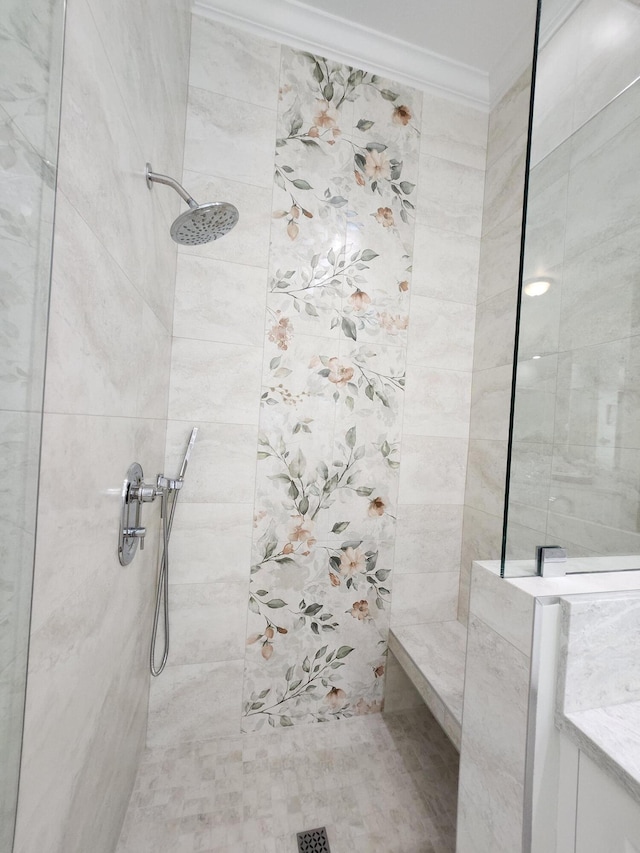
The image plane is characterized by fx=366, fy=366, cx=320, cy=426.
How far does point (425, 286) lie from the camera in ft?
5.02

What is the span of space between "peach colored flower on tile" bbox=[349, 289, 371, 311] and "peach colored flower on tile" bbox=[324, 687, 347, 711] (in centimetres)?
152

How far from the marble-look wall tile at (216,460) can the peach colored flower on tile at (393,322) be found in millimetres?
665

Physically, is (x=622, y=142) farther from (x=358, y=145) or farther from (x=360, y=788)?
(x=360, y=788)

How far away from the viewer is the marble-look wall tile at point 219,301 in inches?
50.6

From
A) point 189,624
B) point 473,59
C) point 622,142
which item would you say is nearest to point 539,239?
point 622,142

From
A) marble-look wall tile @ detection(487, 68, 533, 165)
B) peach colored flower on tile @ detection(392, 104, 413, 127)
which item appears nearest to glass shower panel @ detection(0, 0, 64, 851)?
peach colored flower on tile @ detection(392, 104, 413, 127)

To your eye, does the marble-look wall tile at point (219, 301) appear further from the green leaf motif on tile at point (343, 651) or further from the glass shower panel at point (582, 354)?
the green leaf motif on tile at point (343, 651)

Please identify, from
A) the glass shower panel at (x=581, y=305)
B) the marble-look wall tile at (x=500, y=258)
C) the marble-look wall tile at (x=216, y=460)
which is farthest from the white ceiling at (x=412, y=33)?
the marble-look wall tile at (x=216, y=460)

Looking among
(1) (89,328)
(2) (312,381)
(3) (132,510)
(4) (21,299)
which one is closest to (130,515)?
(3) (132,510)

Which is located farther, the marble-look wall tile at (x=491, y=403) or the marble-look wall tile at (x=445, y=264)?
the marble-look wall tile at (x=445, y=264)

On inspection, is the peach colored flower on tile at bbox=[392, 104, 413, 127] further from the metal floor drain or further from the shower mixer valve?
the metal floor drain

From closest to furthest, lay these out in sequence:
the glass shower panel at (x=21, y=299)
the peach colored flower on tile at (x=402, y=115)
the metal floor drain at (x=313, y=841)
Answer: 1. the glass shower panel at (x=21, y=299)
2. the metal floor drain at (x=313, y=841)
3. the peach colored flower on tile at (x=402, y=115)

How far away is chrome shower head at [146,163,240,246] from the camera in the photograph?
30.5 inches

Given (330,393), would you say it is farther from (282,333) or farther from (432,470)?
(432,470)
